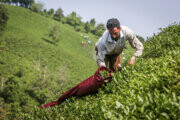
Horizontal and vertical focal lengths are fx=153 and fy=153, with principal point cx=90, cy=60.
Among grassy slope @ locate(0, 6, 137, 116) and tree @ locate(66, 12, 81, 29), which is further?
tree @ locate(66, 12, 81, 29)

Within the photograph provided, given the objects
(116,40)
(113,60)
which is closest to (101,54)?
(116,40)

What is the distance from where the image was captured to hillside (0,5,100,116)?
4875 cm

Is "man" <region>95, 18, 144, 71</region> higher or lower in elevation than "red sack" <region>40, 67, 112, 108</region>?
higher

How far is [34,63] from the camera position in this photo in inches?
2456

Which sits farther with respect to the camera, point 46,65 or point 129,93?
point 46,65

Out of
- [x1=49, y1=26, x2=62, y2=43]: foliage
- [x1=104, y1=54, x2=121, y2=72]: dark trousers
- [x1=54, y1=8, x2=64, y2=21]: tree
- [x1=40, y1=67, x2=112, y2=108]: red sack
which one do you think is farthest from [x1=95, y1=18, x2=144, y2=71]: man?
[x1=54, y1=8, x2=64, y2=21]: tree

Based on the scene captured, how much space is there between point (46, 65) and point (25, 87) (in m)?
14.8

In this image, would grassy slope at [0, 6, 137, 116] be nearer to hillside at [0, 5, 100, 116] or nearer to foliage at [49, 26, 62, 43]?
hillside at [0, 5, 100, 116]

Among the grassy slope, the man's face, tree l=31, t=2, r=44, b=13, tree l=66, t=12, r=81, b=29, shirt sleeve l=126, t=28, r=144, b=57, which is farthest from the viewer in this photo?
tree l=66, t=12, r=81, b=29

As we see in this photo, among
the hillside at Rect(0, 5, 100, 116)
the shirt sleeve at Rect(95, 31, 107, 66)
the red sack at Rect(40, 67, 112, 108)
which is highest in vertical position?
the shirt sleeve at Rect(95, 31, 107, 66)

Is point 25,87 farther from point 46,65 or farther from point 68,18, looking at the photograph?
point 68,18

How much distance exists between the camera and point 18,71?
54500 mm

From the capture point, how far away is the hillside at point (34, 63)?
4875 cm

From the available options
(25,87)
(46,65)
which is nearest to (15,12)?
(46,65)
